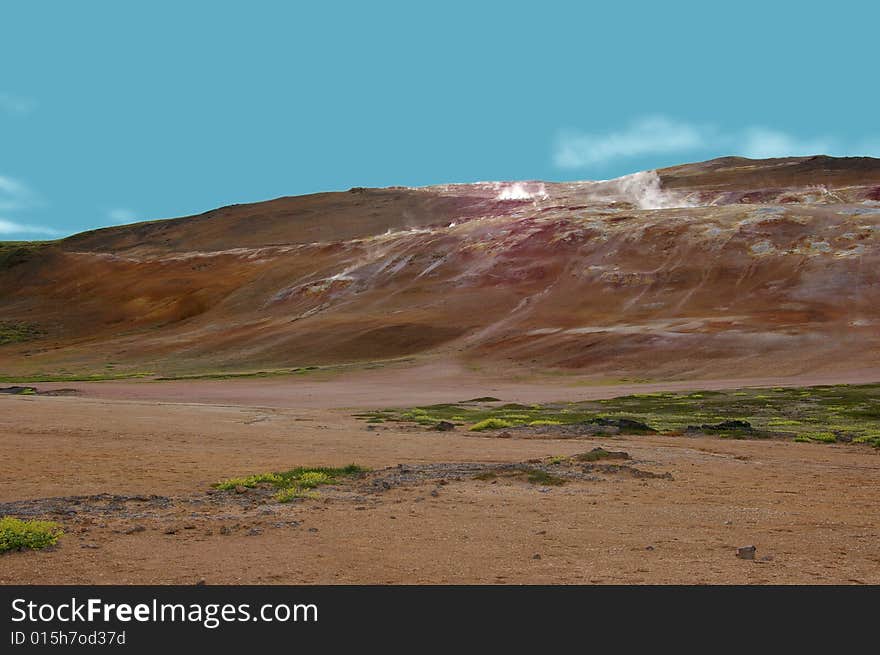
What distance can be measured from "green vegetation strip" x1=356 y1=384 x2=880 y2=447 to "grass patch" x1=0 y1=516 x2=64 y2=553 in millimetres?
18218

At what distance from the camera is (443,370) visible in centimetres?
6153

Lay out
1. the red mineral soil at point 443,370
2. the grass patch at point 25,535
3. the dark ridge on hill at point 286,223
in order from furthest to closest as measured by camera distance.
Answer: the dark ridge on hill at point 286,223, the red mineral soil at point 443,370, the grass patch at point 25,535

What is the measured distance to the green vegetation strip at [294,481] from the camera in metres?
13.7

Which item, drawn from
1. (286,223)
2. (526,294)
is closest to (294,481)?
(526,294)

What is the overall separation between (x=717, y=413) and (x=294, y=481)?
21806mm

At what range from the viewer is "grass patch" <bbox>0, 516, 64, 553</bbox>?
9.54 meters

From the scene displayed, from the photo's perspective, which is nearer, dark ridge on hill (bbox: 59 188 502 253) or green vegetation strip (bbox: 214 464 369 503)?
green vegetation strip (bbox: 214 464 369 503)

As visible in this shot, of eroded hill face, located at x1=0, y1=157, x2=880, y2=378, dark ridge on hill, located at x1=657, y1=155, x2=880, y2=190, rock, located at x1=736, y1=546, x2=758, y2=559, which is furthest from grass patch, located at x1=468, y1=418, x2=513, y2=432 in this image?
dark ridge on hill, located at x1=657, y1=155, x2=880, y2=190

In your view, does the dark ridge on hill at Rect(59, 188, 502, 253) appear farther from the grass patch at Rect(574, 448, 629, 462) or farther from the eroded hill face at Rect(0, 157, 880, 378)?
the grass patch at Rect(574, 448, 629, 462)

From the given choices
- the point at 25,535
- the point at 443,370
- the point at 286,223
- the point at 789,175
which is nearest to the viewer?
the point at 25,535

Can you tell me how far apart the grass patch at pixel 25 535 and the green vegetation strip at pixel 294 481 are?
3894 millimetres

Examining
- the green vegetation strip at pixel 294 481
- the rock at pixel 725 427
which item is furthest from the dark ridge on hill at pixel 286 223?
the green vegetation strip at pixel 294 481

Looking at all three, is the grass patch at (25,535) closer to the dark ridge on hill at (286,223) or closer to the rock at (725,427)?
the rock at (725,427)

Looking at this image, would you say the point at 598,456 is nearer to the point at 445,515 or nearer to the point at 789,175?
the point at 445,515
